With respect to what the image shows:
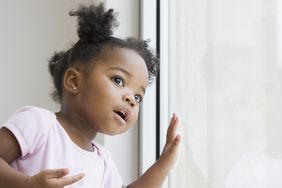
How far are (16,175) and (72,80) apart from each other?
9.8 inches

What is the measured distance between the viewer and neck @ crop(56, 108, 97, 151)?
2.78 feet

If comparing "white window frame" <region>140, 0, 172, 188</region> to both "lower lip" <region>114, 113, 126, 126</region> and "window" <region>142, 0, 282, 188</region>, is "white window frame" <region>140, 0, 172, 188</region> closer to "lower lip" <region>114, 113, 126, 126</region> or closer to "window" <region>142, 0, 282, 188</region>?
"window" <region>142, 0, 282, 188</region>

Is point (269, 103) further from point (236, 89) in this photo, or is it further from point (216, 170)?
point (216, 170)

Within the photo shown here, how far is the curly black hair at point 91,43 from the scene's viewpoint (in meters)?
0.87

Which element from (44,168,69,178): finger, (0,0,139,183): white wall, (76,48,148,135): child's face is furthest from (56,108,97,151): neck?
(0,0,139,183): white wall

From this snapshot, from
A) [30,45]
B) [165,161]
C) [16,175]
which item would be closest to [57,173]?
[16,175]

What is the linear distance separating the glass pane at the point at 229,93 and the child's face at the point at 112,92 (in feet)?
0.60

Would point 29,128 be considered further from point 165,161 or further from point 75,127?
point 165,161

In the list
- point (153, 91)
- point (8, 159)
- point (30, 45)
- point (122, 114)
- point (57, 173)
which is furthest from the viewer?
point (30, 45)

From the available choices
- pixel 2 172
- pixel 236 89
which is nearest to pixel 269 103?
pixel 236 89

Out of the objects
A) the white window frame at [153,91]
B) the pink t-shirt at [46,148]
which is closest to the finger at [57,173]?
the pink t-shirt at [46,148]

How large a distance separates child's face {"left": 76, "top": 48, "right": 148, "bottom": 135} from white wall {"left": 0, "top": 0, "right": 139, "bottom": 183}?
572 millimetres

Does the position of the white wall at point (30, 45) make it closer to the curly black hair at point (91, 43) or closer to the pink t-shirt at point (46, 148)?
the curly black hair at point (91, 43)

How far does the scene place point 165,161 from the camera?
0.89 metres
